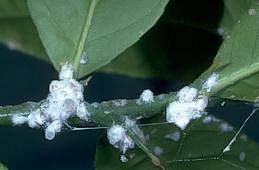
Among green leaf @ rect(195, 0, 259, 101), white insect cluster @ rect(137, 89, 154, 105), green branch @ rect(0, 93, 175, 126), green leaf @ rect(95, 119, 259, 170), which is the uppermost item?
green leaf @ rect(195, 0, 259, 101)

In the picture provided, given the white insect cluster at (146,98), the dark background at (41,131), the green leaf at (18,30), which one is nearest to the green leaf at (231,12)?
the white insect cluster at (146,98)

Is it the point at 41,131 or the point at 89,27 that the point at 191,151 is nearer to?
the point at 89,27

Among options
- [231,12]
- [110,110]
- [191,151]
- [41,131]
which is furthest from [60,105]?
[41,131]

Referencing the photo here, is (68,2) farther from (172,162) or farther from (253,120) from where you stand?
(253,120)

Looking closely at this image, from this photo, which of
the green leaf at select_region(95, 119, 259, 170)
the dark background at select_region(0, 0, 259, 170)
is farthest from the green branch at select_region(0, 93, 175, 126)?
the dark background at select_region(0, 0, 259, 170)

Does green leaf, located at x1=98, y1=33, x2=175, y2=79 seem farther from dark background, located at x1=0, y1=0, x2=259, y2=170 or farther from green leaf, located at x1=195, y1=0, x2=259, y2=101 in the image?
dark background, located at x1=0, y1=0, x2=259, y2=170
